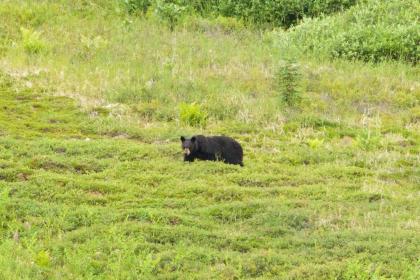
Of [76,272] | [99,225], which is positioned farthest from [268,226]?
[76,272]

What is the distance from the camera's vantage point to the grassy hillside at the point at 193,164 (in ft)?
31.3

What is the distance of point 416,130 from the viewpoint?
17.9 meters

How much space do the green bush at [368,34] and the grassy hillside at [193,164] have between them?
92 cm

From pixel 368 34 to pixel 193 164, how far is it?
13.4 metres

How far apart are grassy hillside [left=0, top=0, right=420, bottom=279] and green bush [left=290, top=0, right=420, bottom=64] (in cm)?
92

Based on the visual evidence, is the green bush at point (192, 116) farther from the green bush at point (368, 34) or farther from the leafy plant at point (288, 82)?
the green bush at point (368, 34)

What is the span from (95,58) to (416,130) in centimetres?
967

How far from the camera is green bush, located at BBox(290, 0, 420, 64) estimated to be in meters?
24.4

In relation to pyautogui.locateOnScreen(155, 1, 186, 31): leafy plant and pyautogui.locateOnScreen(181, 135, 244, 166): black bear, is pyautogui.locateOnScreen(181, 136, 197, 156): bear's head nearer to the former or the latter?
pyautogui.locateOnScreen(181, 135, 244, 166): black bear

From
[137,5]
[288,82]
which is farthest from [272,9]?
[288,82]

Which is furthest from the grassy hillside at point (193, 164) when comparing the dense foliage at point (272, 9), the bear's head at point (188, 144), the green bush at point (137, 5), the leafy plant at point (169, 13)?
the dense foliage at point (272, 9)

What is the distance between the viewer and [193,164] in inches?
545

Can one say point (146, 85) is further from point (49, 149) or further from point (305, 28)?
point (305, 28)

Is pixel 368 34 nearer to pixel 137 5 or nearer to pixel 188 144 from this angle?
pixel 137 5
